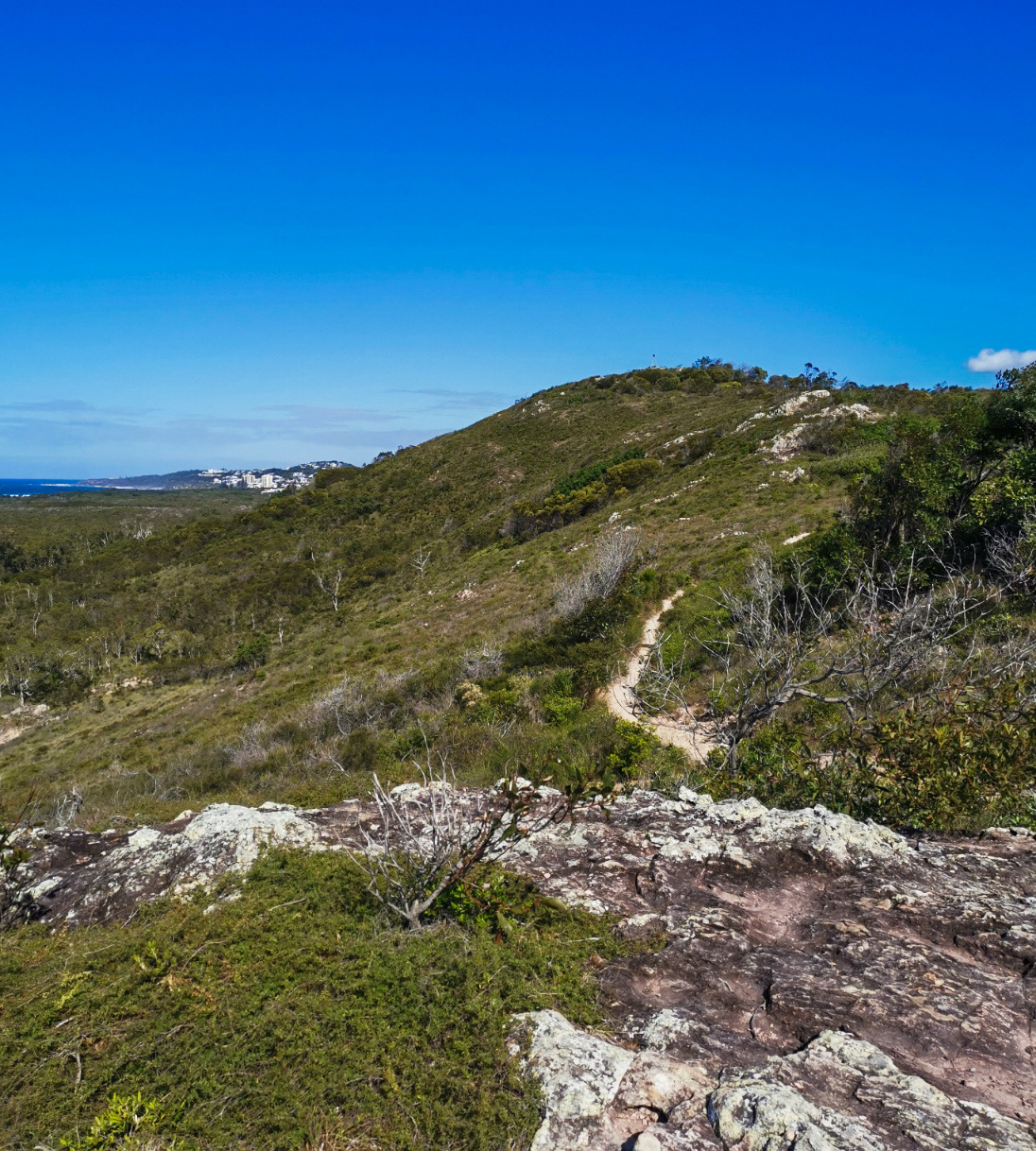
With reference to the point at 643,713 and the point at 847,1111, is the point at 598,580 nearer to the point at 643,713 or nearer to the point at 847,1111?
the point at 643,713

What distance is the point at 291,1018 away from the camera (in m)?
3.42

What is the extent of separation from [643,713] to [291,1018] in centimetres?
803

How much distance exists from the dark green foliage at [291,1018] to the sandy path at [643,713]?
513 centimetres

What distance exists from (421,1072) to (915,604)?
6.90 meters

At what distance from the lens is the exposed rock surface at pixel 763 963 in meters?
2.76

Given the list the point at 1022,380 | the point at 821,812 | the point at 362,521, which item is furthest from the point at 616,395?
the point at 821,812

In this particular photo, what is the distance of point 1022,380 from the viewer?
14.9 metres

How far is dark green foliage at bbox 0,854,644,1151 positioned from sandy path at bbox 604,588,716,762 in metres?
5.13

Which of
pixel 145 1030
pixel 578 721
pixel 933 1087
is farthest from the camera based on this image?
pixel 578 721

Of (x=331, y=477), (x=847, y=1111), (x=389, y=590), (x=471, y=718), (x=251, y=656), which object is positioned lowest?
(x=251, y=656)

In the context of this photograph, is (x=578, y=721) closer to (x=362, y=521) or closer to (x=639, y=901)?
(x=639, y=901)

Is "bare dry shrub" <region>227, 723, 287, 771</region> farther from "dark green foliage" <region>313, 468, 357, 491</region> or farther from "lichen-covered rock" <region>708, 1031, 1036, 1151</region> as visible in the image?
"dark green foliage" <region>313, 468, 357, 491</region>

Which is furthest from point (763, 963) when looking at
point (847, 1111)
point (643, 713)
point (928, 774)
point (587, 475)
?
point (587, 475)

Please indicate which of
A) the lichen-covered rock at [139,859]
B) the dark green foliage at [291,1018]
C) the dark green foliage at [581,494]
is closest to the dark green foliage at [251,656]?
the dark green foliage at [581,494]
